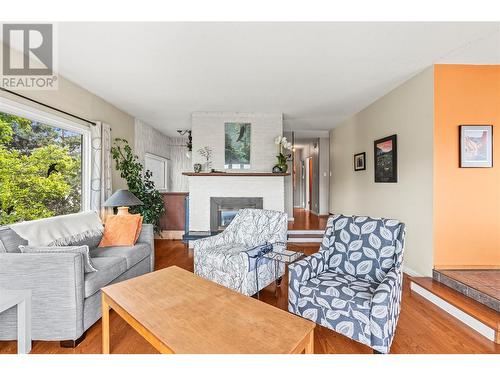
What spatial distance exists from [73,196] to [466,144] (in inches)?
189

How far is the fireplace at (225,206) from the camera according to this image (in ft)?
14.1

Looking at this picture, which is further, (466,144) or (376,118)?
(376,118)

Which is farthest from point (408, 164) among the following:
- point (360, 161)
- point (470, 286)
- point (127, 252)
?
point (127, 252)

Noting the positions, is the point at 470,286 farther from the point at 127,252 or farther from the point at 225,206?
the point at 225,206

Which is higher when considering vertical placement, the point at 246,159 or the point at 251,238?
the point at 246,159

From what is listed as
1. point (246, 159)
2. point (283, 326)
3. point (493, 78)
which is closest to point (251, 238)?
point (283, 326)

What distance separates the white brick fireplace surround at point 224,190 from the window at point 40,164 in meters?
1.66

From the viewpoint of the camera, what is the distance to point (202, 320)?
1.13 m

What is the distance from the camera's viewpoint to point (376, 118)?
368cm

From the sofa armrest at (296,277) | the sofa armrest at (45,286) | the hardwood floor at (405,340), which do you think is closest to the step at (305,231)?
the hardwood floor at (405,340)

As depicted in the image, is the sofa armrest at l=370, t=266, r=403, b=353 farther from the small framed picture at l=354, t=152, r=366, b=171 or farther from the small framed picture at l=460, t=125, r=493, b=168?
the small framed picture at l=354, t=152, r=366, b=171

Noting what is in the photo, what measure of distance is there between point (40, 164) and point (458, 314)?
4407 millimetres

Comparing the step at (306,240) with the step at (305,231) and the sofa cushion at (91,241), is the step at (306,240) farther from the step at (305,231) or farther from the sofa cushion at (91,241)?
the sofa cushion at (91,241)
